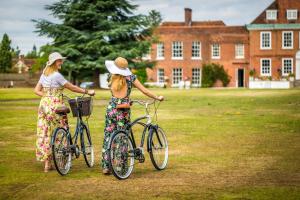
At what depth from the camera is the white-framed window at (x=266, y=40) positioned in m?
65.6

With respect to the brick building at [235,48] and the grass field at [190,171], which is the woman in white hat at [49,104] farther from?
the brick building at [235,48]

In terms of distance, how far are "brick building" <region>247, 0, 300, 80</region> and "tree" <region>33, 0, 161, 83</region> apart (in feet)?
59.3

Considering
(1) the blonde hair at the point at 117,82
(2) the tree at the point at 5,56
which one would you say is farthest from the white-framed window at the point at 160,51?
(1) the blonde hair at the point at 117,82

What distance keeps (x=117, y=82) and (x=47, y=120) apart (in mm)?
1309

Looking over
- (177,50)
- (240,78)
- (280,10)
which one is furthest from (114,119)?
(280,10)

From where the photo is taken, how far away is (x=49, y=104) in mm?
9297

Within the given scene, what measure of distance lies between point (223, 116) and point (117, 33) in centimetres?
2877

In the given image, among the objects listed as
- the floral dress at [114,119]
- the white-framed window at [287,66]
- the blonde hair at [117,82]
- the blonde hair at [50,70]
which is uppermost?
the white-framed window at [287,66]

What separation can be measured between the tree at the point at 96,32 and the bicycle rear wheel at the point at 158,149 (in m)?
38.3

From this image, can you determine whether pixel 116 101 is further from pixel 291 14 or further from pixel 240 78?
pixel 291 14

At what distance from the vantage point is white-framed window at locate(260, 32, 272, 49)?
6562cm

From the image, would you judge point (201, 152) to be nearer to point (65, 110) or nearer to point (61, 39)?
point (65, 110)

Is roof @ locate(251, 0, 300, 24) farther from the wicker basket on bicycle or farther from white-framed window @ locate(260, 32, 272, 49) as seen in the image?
the wicker basket on bicycle

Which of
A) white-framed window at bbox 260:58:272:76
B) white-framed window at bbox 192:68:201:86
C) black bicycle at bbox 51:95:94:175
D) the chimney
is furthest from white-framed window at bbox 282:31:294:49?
black bicycle at bbox 51:95:94:175
